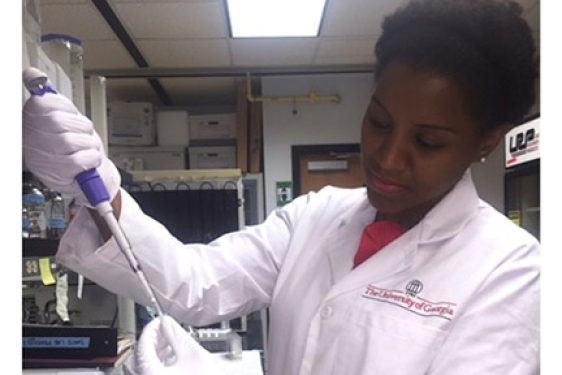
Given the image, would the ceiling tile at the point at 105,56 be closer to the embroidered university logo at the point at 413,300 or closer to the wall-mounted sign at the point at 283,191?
the wall-mounted sign at the point at 283,191

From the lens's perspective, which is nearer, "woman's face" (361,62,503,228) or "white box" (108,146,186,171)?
"woman's face" (361,62,503,228)

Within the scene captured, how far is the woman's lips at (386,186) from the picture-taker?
0.84m

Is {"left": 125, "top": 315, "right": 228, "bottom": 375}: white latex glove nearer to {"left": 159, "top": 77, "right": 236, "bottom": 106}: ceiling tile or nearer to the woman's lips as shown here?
the woman's lips

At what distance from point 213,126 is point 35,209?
317 cm

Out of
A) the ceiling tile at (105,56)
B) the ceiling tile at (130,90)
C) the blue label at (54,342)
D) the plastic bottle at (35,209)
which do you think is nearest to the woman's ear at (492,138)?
the blue label at (54,342)

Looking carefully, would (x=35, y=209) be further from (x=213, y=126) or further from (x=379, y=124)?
(x=213, y=126)

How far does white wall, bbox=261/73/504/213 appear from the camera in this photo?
436 centimetres

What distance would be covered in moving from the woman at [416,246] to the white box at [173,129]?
12.2 ft

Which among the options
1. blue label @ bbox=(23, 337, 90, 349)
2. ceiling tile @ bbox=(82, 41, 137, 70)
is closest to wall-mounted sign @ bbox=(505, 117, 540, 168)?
blue label @ bbox=(23, 337, 90, 349)

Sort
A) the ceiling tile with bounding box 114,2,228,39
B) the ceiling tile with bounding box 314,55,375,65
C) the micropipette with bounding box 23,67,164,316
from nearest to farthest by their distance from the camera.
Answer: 1. the micropipette with bounding box 23,67,164,316
2. the ceiling tile with bounding box 114,2,228,39
3. the ceiling tile with bounding box 314,55,375,65

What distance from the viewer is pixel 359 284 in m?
0.86

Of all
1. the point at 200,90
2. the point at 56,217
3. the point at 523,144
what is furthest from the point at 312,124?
the point at 56,217

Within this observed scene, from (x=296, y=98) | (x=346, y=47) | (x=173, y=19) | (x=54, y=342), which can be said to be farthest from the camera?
(x=296, y=98)

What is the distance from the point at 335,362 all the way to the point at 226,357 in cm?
152
